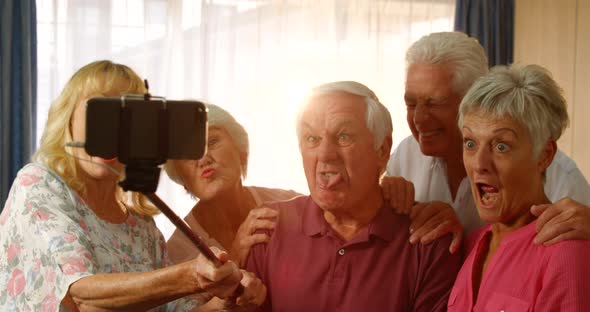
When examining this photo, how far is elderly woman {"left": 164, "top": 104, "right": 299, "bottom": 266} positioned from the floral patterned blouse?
0.45 meters

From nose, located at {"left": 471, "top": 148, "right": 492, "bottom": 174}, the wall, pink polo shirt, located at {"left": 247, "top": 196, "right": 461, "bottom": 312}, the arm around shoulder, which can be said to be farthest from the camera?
the wall

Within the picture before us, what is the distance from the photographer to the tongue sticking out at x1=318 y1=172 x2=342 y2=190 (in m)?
1.92

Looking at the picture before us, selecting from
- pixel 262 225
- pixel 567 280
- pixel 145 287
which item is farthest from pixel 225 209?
pixel 567 280

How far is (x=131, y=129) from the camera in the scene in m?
0.98

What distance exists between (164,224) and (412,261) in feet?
9.23

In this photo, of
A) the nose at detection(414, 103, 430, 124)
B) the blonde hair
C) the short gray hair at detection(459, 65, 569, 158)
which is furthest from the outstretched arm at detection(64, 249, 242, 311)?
the nose at detection(414, 103, 430, 124)

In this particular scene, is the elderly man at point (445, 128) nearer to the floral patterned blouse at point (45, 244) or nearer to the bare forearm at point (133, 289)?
the bare forearm at point (133, 289)

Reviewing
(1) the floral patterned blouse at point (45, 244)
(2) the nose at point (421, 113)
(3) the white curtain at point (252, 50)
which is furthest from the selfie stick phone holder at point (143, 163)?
(3) the white curtain at point (252, 50)

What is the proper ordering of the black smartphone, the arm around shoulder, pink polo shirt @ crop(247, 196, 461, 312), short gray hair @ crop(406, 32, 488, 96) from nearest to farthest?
the black smartphone, the arm around shoulder, pink polo shirt @ crop(247, 196, 461, 312), short gray hair @ crop(406, 32, 488, 96)

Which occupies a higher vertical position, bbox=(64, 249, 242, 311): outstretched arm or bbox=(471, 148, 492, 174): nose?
bbox=(471, 148, 492, 174): nose

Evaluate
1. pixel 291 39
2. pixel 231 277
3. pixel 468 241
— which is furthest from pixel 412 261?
pixel 291 39

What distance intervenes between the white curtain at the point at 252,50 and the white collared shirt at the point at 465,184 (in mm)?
2091

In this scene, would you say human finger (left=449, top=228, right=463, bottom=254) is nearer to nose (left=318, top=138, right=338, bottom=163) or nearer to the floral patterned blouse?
nose (left=318, top=138, right=338, bottom=163)

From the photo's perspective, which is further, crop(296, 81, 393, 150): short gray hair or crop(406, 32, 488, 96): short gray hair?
crop(406, 32, 488, 96): short gray hair
